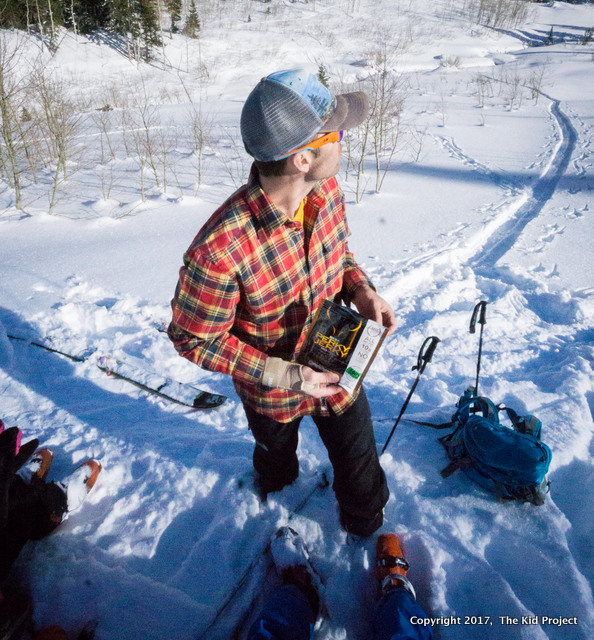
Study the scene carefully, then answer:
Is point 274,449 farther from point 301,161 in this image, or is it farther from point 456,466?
point 301,161

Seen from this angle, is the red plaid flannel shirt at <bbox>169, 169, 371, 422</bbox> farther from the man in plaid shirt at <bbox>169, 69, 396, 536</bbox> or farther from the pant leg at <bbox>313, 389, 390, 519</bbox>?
the pant leg at <bbox>313, 389, 390, 519</bbox>

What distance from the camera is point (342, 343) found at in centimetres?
128

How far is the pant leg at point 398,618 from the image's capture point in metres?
1.37

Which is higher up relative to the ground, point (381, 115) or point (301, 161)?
point (381, 115)

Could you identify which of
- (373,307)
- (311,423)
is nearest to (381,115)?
(311,423)

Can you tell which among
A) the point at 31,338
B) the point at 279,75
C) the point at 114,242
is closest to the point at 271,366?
the point at 279,75

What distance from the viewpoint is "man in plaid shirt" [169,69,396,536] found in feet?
3.71

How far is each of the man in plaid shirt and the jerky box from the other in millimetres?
59

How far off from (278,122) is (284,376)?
844 millimetres

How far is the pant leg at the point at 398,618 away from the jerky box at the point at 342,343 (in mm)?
998

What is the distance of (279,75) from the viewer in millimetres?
1180

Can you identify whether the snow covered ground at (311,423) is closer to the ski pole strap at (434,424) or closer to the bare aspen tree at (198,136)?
the ski pole strap at (434,424)

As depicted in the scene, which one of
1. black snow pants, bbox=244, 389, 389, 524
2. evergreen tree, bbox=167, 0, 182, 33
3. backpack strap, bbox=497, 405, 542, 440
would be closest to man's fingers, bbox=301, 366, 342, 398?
black snow pants, bbox=244, 389, 389, 524

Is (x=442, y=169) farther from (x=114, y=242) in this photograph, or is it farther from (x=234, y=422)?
(x=234, y=422)
